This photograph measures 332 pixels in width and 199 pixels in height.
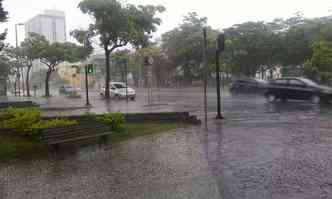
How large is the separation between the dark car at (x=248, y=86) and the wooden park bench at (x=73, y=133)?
2264cm

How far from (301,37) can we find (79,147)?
41.1 metres

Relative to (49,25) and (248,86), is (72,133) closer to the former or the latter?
(248,86)

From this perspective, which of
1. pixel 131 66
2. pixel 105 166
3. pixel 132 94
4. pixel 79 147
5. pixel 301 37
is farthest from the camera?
pixel 131 66

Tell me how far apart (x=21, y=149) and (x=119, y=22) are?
74.4ft

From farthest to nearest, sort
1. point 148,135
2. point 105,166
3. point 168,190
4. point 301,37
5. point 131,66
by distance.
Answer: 1. point 131,66
2. point 301,37
3. point 148,135
4. point 105,166
5. point 168,190

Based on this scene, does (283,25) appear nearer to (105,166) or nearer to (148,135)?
(148,135)

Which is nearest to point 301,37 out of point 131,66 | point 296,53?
point 296,53

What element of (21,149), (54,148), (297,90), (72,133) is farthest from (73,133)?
(297,90)

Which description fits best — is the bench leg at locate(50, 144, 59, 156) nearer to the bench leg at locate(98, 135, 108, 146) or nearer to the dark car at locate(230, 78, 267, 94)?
the bench leg at locate(98, 135, 108, 146)

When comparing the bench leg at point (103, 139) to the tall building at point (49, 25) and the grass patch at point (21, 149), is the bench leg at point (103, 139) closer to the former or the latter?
the grass patch at point (21, 149)

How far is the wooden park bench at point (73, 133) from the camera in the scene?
8.73m

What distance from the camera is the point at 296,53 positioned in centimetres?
4503

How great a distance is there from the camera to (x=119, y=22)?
30109mm

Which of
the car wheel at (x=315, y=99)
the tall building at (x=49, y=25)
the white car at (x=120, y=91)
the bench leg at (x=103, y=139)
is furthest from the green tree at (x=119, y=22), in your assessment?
the tall building at (x=49, y=25)
